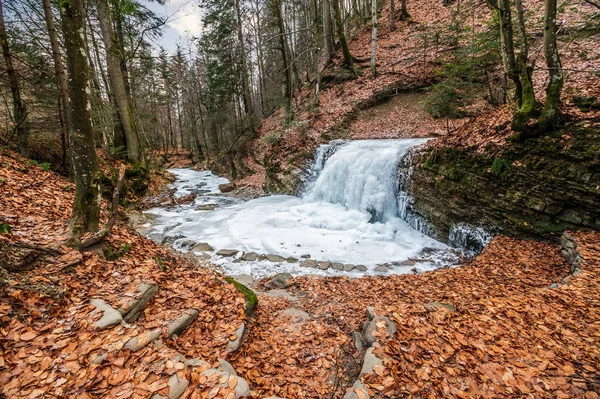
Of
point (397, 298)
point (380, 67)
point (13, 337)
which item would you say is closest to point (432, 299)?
point (397, 298)

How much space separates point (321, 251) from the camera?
8.02m

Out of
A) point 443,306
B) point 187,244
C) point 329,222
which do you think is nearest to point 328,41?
point 329,222

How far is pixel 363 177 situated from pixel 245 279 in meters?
6.66

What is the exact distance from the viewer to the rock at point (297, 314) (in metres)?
4.41

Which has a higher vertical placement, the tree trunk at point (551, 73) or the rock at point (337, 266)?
the tree trunk at point (551, 73)

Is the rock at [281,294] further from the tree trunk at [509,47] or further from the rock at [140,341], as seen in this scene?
the tree trunk at [509,47]

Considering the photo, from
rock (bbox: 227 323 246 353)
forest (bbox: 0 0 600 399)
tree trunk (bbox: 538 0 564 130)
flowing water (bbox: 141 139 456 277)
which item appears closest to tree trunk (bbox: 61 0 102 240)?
forest (bbox: 0 0 600 399)

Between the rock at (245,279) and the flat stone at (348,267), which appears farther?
the flat stone at (348,267)

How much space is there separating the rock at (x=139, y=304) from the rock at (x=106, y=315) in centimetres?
12

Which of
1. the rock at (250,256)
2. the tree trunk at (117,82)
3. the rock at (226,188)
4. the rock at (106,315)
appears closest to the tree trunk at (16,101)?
the tree trunk at (117,82)

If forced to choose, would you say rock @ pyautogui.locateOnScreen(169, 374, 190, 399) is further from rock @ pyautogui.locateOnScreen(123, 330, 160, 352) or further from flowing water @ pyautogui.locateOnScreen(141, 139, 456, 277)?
flowing water @ pyautogui.locateOnScreen(141, 139, 456, 277)

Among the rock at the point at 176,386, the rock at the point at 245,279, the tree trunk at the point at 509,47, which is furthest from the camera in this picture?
the tree trunk at the point at 509,47

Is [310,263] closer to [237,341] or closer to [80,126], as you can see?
[237,341]

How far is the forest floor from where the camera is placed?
96.7 inches
